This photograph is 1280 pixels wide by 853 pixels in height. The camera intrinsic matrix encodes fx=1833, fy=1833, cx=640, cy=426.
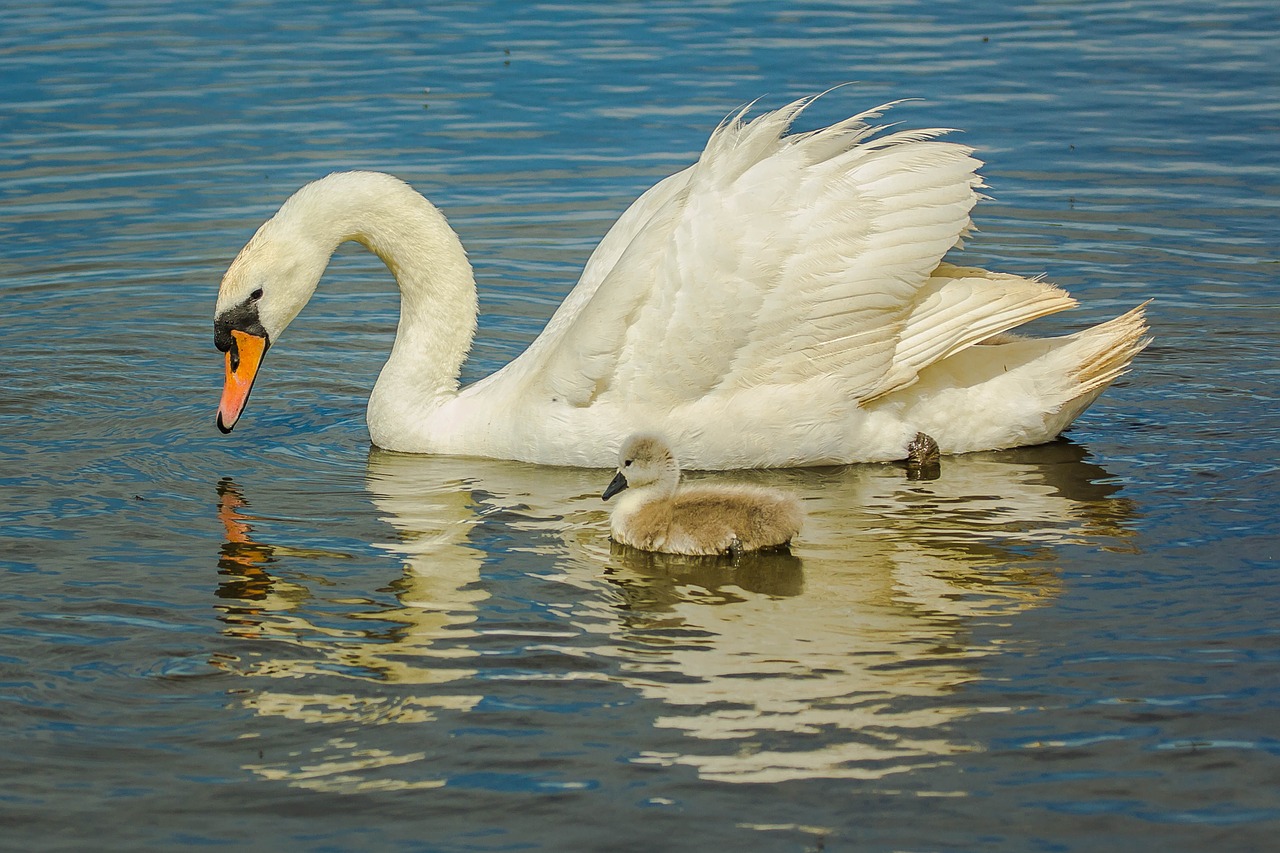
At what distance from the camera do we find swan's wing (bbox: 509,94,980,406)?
27.2 feet

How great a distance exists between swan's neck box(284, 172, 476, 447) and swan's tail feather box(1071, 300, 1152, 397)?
3085 millimetres

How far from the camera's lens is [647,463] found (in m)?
7.74

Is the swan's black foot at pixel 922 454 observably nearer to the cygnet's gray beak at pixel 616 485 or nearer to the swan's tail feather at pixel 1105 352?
the swan's tail feather at pixel 1105 352

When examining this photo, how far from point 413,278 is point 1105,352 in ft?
11.5

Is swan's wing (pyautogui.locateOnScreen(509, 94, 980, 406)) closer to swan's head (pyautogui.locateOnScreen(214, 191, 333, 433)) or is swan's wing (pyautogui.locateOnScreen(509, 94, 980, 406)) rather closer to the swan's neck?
the swan's neck

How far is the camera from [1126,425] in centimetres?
918


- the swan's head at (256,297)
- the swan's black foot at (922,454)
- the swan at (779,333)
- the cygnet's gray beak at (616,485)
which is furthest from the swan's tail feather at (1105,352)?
the swan's head at (256,297)

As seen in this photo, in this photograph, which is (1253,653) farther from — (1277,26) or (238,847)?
(1277,26)

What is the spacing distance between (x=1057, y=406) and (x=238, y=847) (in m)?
5.01

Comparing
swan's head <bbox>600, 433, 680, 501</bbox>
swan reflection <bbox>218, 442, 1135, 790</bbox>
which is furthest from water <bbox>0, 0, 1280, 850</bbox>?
swan's head <bbox>600, 433, 680, 501</bbox>

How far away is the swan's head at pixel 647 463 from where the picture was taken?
25.3 ft

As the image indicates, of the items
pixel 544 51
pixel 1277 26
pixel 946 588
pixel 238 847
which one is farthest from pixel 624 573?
pixel 1277 26

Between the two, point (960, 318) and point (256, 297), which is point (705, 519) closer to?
point (960, 318)

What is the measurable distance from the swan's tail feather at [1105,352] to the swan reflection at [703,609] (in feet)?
1.31
